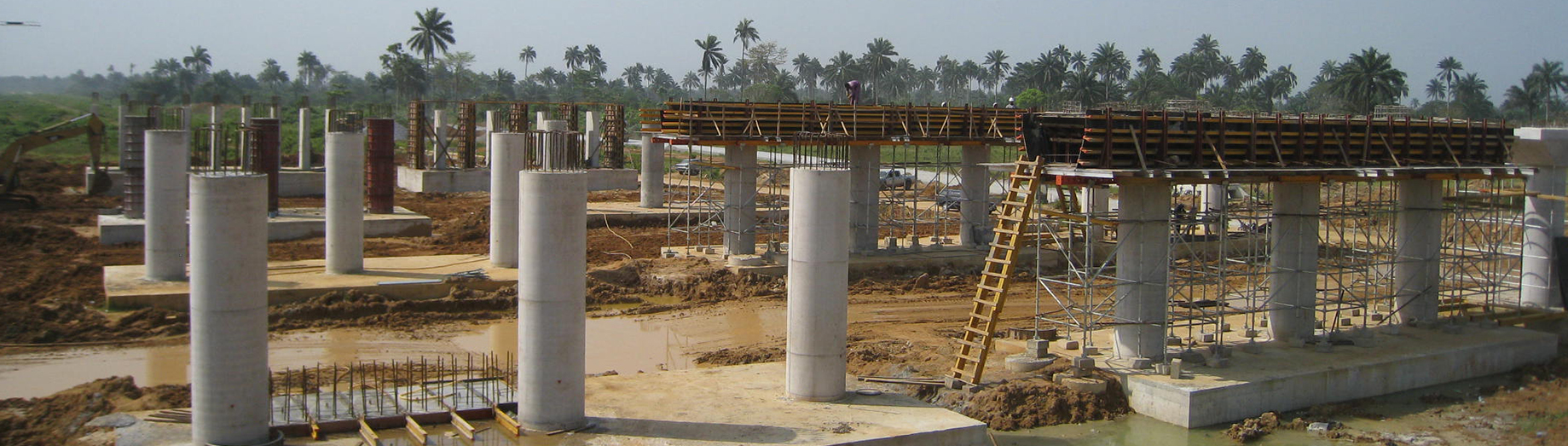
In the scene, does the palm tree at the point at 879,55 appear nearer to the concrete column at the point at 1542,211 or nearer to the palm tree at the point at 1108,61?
the palm tree at the point at 1108,61

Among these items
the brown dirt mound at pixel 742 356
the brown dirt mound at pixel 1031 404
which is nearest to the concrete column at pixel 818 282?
the brown dirt mound at pixel 1031 404

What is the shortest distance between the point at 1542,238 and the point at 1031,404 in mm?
14105

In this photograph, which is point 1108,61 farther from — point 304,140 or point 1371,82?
point 304,140

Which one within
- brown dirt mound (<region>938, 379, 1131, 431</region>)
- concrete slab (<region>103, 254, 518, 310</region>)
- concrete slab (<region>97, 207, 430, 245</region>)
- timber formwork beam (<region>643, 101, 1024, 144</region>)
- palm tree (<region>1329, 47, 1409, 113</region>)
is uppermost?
palm tree (<region>1329, 47, 1409, 113</region>)

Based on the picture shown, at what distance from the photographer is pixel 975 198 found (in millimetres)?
32469

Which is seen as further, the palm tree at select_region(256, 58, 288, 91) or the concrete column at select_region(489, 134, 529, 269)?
the palm tree at select_region(256, 58, 288, 91)

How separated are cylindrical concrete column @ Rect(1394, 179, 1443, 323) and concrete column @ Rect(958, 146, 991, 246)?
1068cm

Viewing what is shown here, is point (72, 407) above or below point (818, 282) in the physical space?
below

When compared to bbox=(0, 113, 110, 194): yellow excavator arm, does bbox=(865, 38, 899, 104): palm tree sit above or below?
above

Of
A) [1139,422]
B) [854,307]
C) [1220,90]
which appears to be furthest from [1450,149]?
[1220,90]

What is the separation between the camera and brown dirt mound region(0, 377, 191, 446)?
1430 centimetres

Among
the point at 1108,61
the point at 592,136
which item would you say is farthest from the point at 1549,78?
the point at 592,136

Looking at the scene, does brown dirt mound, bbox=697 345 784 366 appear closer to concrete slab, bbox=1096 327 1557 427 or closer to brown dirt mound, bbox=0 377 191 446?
concrete slab, bbox=1096 327 1557 427

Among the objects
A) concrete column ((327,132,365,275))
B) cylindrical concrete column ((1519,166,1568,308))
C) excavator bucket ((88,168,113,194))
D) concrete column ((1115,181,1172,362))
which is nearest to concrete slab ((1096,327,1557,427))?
concrete column ((1115,181,1172,362))
